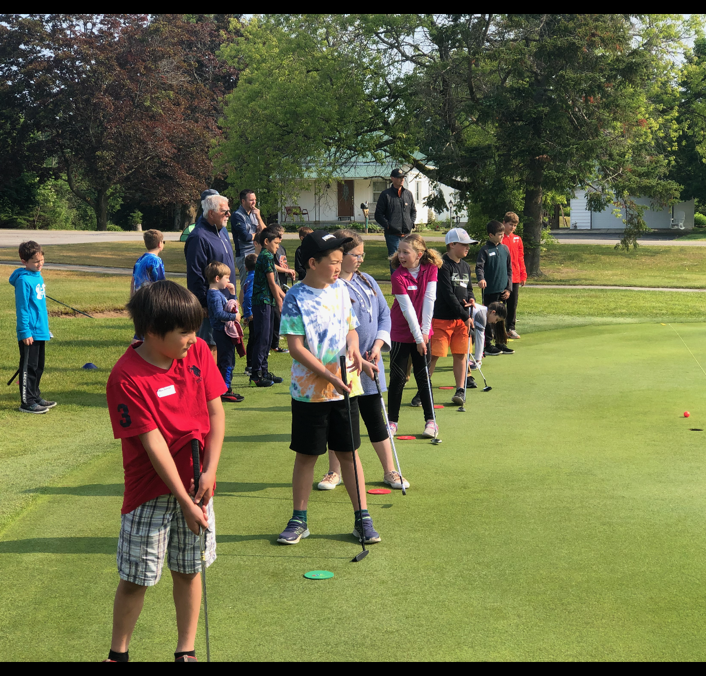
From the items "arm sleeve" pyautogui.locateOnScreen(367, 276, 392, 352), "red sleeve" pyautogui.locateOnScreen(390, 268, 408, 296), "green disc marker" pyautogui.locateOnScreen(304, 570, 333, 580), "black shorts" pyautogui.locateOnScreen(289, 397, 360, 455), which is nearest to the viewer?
"green disc marker" pyautogui.locateOnScreen(304, 570, 333, 580)

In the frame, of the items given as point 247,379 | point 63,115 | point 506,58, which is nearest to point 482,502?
point 247,379

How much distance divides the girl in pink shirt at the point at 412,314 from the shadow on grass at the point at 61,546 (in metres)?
3.03

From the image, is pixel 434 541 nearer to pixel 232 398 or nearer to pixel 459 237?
pixel 459 237

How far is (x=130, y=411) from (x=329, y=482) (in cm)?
288

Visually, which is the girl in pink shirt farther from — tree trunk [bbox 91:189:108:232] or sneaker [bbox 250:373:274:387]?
tree trunk [bbox 91:189:108:232]

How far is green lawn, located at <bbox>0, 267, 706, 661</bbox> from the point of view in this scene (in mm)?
3584

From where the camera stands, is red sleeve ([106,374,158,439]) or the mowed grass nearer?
red sleeve ([106,374,158,439])

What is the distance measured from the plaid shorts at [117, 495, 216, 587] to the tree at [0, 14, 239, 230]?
4278cm

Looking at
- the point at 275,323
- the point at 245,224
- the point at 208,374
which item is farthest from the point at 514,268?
the point at 208,374

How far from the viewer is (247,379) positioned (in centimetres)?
1059

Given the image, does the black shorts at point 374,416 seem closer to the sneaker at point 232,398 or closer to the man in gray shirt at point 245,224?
the sneaker at point 232,398

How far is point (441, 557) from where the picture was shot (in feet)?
14.7

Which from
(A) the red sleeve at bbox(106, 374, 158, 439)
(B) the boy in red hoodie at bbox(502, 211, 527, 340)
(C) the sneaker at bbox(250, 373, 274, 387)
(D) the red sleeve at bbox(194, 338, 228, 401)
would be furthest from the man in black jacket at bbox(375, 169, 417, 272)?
(A) the red sleeve at bbox(106, 374, 158, 439)

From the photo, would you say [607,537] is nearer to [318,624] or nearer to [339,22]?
[318,624]
